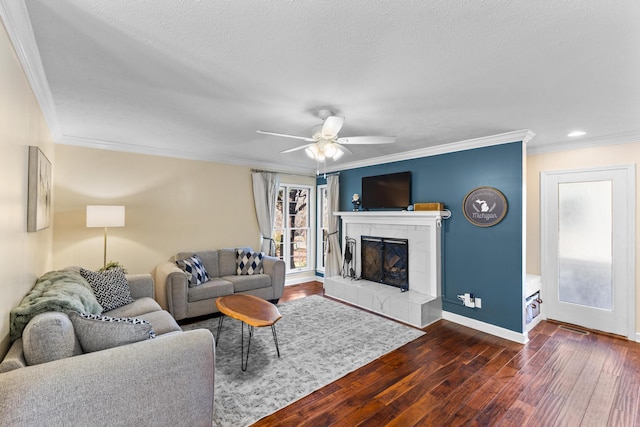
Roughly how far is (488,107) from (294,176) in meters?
4.03

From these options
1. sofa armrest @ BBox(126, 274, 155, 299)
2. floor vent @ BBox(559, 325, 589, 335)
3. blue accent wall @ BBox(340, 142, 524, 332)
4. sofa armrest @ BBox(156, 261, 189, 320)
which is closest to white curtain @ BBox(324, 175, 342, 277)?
blue accent wall @ BBox(340, 142, 524, 332)

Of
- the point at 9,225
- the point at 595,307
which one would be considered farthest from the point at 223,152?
the point at 595,307

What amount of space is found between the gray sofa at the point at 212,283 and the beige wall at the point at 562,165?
3818 millimetres

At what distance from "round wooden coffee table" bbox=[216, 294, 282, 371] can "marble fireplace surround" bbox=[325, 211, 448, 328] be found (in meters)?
1.84

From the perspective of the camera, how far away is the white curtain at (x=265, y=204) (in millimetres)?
5398

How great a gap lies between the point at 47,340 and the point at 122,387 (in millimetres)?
479

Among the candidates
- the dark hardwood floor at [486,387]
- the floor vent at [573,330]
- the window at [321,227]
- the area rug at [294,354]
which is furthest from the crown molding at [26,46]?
the floor vent at [573,330]

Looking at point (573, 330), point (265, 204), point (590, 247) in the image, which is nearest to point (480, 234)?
point (590, 247)

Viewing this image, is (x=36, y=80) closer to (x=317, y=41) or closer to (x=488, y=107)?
(x=317, y=41)

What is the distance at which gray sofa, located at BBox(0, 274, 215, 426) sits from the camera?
131cm

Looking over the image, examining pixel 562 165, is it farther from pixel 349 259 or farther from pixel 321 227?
pixel 321 227

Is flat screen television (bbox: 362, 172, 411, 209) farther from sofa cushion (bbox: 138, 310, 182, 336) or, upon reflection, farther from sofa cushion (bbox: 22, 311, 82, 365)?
sofa cushion (bbox: 22, 311, 82, 365)

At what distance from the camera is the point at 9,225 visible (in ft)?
5.27

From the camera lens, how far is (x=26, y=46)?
5.46ft
